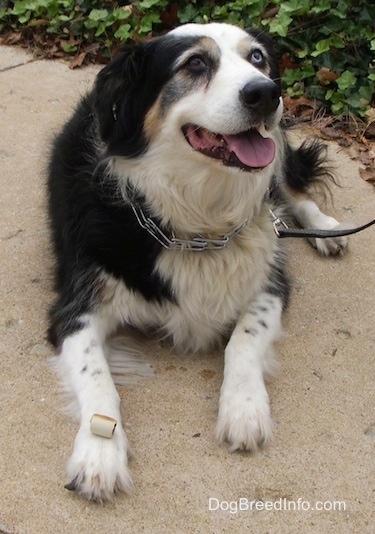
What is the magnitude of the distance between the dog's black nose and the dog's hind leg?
1.04 metres

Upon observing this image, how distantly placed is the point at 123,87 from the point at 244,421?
1342 mm

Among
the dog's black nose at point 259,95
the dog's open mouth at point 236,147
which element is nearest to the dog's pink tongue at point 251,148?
the dog's open mouth at point 236,147

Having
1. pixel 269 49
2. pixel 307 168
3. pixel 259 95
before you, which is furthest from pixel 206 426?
pixel 307 168

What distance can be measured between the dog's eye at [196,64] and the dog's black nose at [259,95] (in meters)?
0.27

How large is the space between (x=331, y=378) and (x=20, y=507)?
1.29 meters

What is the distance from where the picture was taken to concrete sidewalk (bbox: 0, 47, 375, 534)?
7.01 ft

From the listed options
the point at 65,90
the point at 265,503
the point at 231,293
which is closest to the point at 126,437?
the point at 265,503

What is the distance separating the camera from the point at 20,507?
2.14m

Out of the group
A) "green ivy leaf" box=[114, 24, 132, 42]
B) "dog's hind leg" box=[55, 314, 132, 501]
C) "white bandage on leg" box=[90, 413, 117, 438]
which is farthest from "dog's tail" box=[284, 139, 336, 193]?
"green ivy leaf" box=[114, 24, 132, 42]

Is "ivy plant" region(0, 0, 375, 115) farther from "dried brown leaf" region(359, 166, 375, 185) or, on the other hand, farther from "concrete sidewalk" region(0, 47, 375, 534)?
"concrete sidewalk" region(0, 47, 375, 534)

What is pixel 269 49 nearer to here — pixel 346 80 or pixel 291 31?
pixel 346 80

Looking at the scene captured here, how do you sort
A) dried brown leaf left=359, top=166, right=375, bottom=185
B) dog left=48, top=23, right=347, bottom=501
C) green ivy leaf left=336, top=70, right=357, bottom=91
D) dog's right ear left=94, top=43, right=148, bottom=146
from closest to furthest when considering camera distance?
dog left=48, top=23, right=347, bottom=501 < dog's right ear left=94, top=43, right=148, bottom=146 < dried brown leaf left=359, top=166, right=375, bottom=185 < green ivy leaf left=336, top=70, right=357, bottom=91

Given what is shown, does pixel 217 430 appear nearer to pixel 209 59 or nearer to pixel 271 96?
pixel 271 96

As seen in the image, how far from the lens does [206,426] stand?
2.46 m
